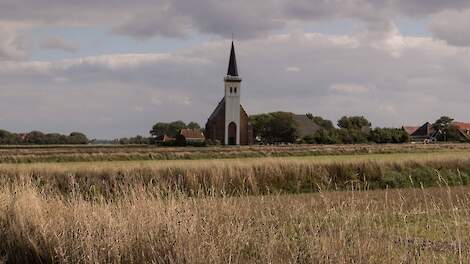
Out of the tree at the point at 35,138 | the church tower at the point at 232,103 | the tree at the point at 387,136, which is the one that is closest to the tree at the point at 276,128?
the church tower at the point at 232,103

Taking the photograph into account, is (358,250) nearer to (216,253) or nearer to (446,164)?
(216,253)

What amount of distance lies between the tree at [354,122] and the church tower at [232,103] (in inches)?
1233

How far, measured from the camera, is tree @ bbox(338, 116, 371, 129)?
132425 millimetres

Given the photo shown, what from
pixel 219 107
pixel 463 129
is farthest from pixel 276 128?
pixel 463 129

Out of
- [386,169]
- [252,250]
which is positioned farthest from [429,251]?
[386,169]

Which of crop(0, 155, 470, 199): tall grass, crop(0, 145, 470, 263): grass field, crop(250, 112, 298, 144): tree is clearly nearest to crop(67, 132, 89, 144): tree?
crop(250, 112, 298, 144): tree

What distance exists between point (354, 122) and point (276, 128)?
2361cm

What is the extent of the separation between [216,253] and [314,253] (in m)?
1.11

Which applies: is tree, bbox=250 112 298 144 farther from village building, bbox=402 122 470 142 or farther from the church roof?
village building, bbox=402 122 470 142

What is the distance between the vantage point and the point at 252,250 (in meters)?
7.09

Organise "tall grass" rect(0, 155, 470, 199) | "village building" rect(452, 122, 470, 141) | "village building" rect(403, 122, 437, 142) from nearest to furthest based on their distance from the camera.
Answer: "tall grass" rect(0, 155, 470, 199) → "village building" rect(452, 122, 470, 141) → "village building" rect(403, 122, 437, 142)

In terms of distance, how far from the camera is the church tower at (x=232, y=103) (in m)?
108

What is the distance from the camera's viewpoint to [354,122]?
5285 inches

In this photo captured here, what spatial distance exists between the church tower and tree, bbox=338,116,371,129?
3132cm
